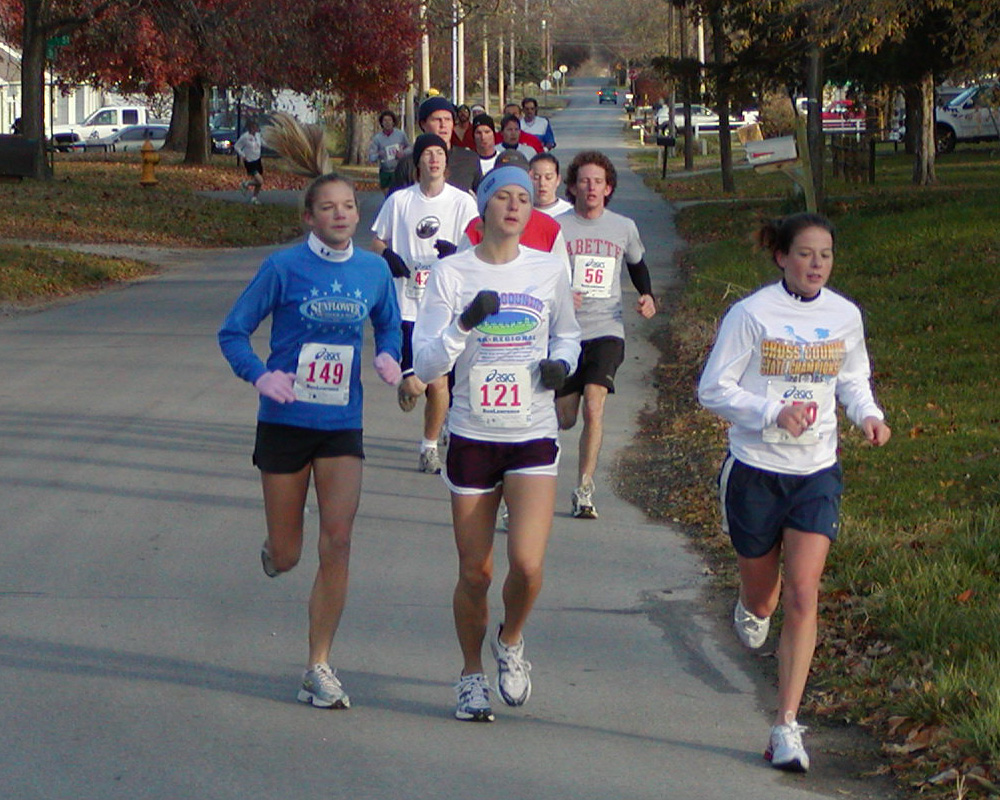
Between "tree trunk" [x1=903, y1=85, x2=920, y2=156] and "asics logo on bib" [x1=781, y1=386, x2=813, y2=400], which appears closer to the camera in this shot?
"asics logo on bib" [x1=781, y1=386, x2=813, y2=400]

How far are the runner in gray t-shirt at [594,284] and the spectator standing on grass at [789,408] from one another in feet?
10.1

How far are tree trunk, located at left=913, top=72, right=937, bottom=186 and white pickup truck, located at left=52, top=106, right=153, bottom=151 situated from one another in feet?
115

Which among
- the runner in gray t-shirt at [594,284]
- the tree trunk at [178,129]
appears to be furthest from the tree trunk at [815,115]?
the tree trunk at [178,129]

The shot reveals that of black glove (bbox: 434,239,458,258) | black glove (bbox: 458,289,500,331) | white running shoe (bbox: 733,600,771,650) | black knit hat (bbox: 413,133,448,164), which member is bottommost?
white running shoe (bbox: 733,600,771,650)

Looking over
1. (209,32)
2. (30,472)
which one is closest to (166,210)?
(209,32)

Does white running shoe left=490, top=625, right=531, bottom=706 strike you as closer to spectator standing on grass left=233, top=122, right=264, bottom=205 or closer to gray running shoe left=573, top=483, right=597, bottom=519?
gray running shoe left=573, top=483, right=597, bottom=519

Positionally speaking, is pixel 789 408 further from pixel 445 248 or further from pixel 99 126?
pixel 99 126

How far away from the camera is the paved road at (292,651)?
4.90 metres

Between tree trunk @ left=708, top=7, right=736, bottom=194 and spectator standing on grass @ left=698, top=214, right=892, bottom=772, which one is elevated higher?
tree trunk @ left=708, top=7, right=736, bottom=194

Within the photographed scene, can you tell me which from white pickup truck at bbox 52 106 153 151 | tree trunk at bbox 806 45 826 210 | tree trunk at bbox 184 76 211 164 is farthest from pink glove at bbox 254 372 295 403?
white pickup truck at bbox 52 106 153 151

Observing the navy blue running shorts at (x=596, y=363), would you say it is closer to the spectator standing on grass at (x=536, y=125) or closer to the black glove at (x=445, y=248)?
the black glove at (x=445, y=248)

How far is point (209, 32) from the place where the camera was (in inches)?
1242

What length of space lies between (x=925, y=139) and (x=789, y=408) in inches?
1236

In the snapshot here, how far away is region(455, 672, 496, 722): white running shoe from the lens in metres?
5.34
